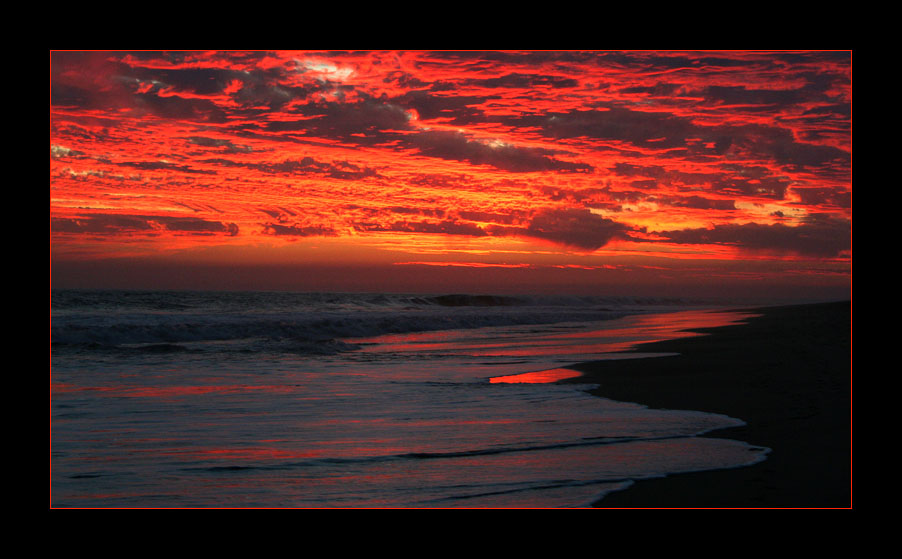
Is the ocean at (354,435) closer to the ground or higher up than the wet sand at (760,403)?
closer to the ground

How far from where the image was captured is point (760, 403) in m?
7.85

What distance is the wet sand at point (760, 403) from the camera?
467cm

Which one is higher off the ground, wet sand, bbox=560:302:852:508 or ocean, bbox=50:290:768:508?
wet sand, bbox=560:302:852:508

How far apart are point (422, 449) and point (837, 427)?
3.79 meters

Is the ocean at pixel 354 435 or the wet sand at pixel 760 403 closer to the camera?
the wet sand at pixel 760 403

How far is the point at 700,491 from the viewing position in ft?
15.6

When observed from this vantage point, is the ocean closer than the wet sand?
No

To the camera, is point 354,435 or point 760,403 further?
point 760,403

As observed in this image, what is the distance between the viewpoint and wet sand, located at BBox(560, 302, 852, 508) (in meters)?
4.67
